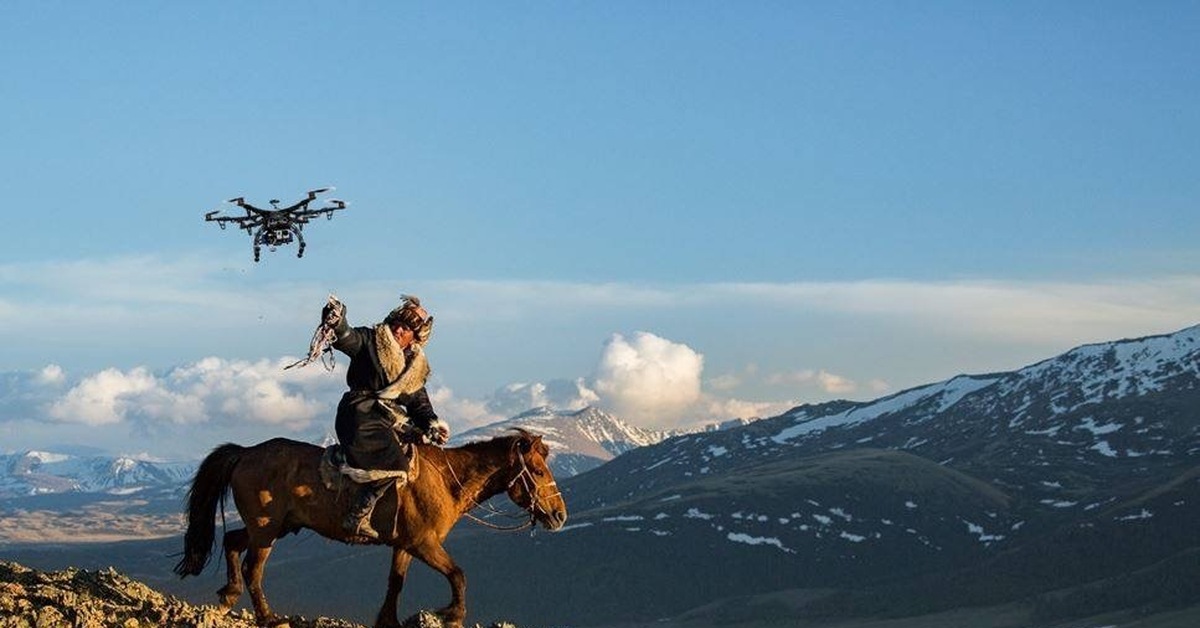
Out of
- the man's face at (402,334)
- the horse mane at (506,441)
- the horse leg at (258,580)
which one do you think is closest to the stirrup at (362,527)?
the horse leg at (258,580)

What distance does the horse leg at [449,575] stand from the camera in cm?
1953

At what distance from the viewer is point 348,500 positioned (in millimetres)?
20016

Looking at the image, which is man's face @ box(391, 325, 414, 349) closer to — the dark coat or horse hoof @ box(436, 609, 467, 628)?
the dark coat

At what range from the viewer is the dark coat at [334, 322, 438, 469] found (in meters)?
20.0

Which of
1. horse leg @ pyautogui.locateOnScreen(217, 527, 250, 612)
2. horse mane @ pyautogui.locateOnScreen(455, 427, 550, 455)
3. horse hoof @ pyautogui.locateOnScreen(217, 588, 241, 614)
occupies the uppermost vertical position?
horse mane @ pyautogui.locateOnScreen(455, 427, 550, 455)

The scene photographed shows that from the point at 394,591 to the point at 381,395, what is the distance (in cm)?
252

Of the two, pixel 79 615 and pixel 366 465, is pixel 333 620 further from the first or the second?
pixel 79 615

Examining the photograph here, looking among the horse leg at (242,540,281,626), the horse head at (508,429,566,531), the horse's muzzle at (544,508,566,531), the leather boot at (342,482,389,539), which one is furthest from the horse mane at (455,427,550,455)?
the horse leg at (242,540,281,626)

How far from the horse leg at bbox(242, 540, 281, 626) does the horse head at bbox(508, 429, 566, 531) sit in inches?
132

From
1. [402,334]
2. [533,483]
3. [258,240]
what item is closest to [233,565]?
[402,334]

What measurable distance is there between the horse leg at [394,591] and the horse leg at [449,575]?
227mm

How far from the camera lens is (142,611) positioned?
18328mm

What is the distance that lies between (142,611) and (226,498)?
10.9 ft

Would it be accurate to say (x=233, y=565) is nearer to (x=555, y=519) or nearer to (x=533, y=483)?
(x=533, y=483)
